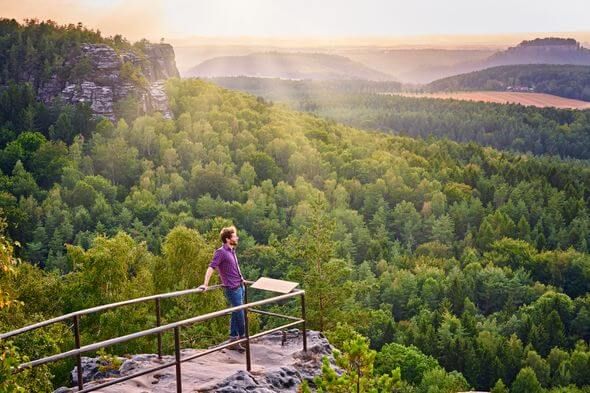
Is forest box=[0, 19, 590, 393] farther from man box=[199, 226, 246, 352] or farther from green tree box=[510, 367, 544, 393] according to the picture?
man box=[199, 226, 246, 352]

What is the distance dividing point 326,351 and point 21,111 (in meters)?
144

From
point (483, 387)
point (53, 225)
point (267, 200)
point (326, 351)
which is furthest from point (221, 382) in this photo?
point (267, 200)

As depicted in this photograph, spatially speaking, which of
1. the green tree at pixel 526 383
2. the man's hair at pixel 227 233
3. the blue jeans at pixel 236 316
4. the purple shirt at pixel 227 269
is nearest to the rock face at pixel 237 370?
the blue jeans at pixel 236 316

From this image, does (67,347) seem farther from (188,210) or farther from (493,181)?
(493,181)

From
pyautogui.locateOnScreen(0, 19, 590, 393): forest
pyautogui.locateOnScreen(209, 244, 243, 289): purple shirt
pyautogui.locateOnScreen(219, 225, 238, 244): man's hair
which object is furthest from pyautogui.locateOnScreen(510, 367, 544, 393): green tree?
pyautogui.locateOnScreen(219, 225, 238, 244): man's hair

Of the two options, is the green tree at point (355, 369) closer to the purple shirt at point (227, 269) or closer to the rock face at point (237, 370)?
the rock face at point (237, 370)

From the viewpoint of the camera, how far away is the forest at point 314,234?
39938 mm

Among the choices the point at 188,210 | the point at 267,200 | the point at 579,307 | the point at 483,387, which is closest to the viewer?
the point at 483,387

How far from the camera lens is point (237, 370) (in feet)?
40.4

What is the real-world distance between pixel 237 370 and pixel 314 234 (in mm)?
26101

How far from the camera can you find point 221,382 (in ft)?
37.8

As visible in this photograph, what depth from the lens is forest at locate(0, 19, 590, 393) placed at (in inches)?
1572

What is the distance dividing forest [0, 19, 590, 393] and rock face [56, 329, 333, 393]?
931 mm

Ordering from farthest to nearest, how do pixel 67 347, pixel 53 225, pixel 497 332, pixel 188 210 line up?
pixel 188 210
pixel 53 225
pixel 497 332
pixel 67 347
